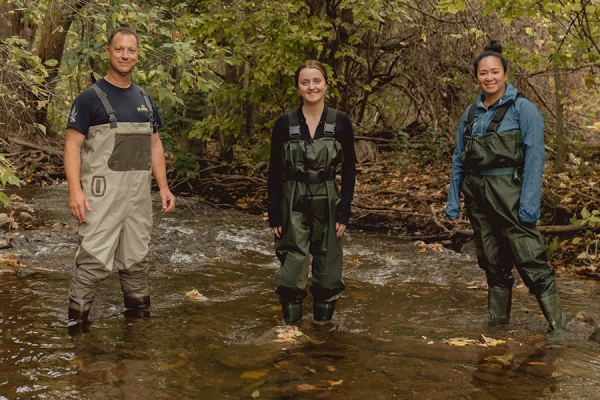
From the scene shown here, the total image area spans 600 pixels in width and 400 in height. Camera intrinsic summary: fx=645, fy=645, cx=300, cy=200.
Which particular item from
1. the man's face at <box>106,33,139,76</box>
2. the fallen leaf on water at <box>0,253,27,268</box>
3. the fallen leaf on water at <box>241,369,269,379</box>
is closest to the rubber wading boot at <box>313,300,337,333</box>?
the fallen leaf on water at <box>241,369,269,379</box>

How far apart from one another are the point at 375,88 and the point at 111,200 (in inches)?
357

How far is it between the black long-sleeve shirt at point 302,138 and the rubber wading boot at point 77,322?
4.96ft

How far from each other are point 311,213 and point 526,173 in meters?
1.54

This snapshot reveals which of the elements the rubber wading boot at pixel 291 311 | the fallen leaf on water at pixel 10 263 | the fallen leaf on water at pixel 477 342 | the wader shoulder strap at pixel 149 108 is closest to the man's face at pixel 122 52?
the wader shoulder strap at pixel 149 108

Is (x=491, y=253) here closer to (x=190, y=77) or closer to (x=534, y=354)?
(x=534, y=354)

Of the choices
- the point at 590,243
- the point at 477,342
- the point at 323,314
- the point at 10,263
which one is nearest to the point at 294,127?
the point at 323,314

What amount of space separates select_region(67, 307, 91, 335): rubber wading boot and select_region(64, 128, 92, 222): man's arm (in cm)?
73

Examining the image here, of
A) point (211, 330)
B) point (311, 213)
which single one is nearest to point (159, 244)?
point (211, 330)

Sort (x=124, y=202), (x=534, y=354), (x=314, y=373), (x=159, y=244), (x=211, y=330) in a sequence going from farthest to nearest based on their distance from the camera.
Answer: (x=159, y=244)
(x=211, y=330)
(x=124, y=202)
(x=534, y=354)
(x=314, y=373)

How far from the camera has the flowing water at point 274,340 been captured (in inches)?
145

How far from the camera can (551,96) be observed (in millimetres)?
11102

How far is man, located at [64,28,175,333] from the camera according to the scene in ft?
14.5

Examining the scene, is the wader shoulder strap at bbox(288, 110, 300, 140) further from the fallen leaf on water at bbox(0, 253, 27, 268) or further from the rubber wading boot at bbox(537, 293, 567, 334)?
the fallen leaf on water at bbox(0, 253, 27, 268)

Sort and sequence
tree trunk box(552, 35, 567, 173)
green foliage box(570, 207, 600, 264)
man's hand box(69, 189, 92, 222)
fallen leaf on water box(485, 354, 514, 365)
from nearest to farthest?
fallen leaf on water box(485, 354, 514, 365) → man's hand box(69, 189, 92, 222) → green foliage box(570, 207, 600, 264) → tree trunk box(552, 35, 567, 173)
